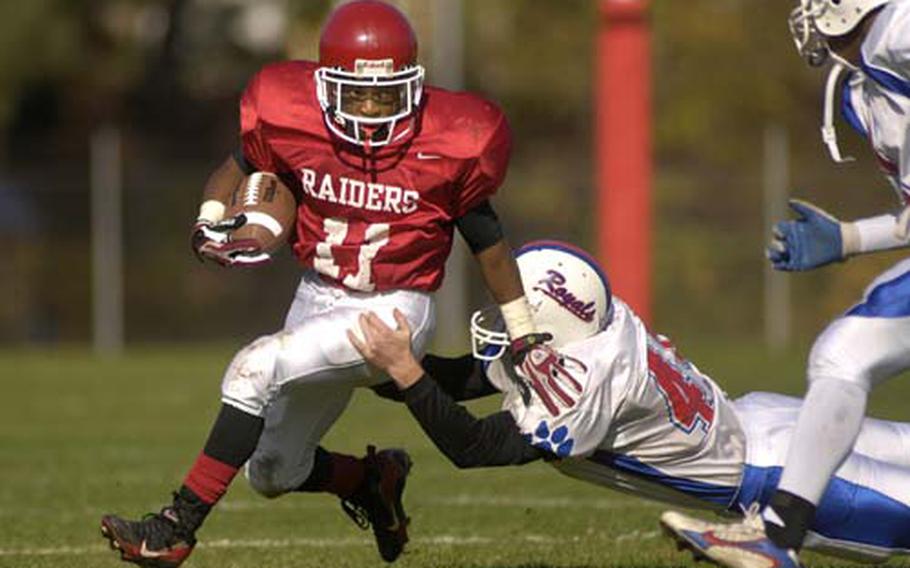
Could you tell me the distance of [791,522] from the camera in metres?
4.74

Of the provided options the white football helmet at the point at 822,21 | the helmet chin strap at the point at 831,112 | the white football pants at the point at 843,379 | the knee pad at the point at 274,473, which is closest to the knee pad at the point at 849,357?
the white football pants at the point at 843,379

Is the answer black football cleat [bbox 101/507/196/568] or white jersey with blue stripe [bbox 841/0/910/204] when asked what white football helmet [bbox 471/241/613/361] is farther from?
black football cleat [bbox 101/507/196/568]

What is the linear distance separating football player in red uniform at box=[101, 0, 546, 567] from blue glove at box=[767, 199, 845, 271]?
669 mm

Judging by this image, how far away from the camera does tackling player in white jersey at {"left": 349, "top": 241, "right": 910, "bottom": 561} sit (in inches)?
195

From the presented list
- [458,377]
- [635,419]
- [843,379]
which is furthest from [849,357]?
[458,377]

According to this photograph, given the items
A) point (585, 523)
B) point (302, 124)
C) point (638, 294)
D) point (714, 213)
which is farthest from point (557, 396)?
point (714, 213)

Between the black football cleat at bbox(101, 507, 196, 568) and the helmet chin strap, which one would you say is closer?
the black football cleat at bbox(101, 507, 196, 568)

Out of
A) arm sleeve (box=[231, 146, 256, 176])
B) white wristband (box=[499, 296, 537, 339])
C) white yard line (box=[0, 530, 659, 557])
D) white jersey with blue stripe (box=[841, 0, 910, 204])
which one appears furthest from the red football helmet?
white yard line (box=[0, 530, 659, 557])

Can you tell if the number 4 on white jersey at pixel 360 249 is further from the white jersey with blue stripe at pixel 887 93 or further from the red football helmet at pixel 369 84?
the white jersey with blue stripe at pixel 887 93

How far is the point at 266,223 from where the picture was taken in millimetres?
5105

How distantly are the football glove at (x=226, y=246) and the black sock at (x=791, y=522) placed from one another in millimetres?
1417

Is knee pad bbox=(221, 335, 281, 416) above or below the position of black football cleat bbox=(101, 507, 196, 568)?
above

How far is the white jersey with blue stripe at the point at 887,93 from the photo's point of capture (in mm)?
4840

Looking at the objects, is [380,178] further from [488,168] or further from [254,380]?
[254,380]
